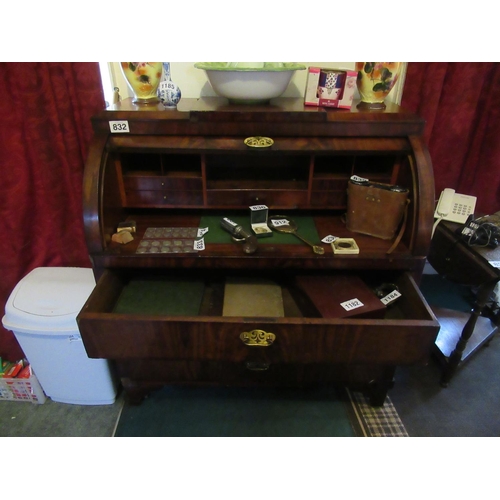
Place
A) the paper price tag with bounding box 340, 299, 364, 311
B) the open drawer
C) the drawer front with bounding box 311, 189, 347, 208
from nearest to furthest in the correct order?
the open drawer → the paper price tag with bounding box 340, 299, 364, 311 → the drawer front with bounding box 311, 189, 347, 208

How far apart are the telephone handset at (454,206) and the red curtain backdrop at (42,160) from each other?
128 cm

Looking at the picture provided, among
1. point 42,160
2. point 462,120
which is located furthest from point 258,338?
point 462,120

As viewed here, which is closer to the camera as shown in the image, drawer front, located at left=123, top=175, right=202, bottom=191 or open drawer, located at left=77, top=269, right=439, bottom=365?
open drawer, located at left=77, top=269, right=439, bottom=365

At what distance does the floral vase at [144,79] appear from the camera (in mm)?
975

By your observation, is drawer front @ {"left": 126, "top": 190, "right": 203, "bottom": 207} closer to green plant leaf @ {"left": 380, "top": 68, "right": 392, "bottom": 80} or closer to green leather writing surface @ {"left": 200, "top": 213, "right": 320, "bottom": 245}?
green leather writing surface @ {"left": 200, "top": 213, "right": 320, "bottom": 245}

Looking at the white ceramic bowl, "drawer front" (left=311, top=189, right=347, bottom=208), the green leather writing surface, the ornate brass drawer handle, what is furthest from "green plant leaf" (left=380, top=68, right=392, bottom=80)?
the ornate brass drawer handle

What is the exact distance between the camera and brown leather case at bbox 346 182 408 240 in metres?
0.97

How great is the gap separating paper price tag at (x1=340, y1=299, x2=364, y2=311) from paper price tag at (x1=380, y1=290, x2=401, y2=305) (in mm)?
81

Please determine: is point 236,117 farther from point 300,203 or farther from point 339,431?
point 339,431

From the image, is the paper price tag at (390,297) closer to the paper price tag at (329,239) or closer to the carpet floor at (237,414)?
the paper price tag at (329,239)

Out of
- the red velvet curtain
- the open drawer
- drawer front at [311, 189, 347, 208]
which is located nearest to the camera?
the open drawer

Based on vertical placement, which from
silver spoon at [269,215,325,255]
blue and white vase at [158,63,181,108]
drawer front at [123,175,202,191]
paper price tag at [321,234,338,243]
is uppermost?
blue and white vase at [158,63,181,108]

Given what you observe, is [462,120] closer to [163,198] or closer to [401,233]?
[401,233]

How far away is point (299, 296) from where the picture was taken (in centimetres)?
109
